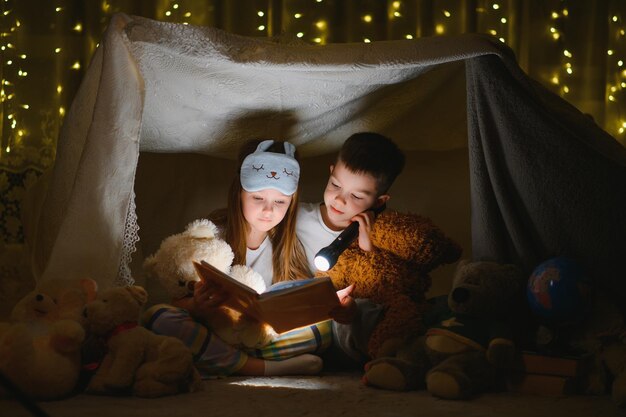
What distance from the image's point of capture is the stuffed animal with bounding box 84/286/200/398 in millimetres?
1387

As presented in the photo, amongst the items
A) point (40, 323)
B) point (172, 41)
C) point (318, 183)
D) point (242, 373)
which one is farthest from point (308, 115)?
point (40, 323)

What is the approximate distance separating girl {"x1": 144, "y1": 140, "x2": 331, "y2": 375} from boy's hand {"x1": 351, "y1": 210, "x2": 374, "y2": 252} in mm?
197

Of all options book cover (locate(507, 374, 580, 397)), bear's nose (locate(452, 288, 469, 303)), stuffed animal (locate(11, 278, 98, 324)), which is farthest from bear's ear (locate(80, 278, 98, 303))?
book cover (locate(507, 374, 580, 397))

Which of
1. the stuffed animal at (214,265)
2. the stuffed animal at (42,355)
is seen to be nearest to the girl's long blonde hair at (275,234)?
the stuffed animal at (214,265)

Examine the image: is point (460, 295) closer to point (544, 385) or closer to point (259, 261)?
point (544, 385)

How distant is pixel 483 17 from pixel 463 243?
3.33 ft

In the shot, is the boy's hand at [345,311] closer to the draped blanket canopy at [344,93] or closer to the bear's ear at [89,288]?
the draped blanket canopy at [344,93]

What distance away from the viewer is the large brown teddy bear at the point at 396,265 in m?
1.69

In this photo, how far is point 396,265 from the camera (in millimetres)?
1765

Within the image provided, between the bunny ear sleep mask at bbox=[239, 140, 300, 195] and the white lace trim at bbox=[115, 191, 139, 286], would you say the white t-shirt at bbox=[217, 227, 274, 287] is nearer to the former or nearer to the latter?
the bunny ear sleep mask at bbox=[239, 140, 300, 195]

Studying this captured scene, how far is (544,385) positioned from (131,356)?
0.86 metres

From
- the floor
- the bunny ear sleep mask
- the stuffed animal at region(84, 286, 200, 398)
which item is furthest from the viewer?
the bunny ear sleep mask

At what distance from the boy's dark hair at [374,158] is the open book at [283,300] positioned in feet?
1.32

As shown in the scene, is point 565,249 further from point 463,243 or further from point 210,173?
point 210,173
